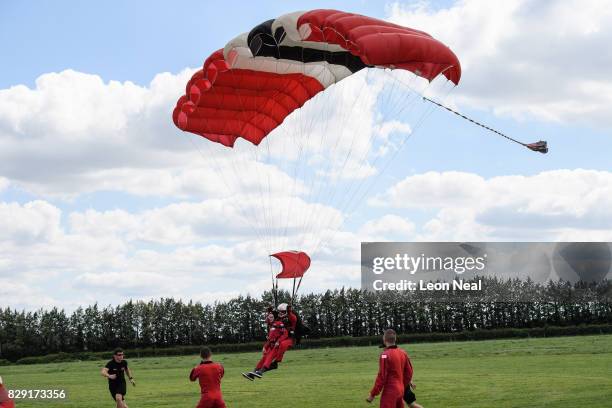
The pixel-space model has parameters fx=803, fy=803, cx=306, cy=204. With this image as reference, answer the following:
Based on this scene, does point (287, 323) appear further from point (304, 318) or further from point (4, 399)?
point (304, 318)

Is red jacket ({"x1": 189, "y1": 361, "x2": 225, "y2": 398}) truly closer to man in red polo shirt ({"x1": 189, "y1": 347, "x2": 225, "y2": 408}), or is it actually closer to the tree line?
man in red polo shirt ({"x1": 189, "y1": 347, "x2": 225, "y2": 408})

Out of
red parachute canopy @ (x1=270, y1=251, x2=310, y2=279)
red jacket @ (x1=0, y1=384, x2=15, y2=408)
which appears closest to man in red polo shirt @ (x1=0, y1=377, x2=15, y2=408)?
red jacket @ (x1=0, y1=384, x2=15, y2=408)

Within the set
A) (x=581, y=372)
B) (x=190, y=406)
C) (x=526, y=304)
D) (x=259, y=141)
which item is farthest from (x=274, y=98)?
(x=526, y=304)

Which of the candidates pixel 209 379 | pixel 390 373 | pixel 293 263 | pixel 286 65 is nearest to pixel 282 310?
pixel 293 263

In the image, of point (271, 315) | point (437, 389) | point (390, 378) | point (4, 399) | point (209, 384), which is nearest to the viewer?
point (4, 399)

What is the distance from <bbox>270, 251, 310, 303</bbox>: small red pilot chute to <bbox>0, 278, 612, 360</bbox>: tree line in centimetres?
8938

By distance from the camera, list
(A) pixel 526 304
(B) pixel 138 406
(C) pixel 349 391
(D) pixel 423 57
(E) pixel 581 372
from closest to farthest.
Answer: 1. (D) pixel 423 57
2. (B) pixel 138 406
3. (C) pixel 349 391
4. (E) pixel 581 372
5. (A) pixel 526 304

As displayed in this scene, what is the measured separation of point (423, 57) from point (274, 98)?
5513 millimetres

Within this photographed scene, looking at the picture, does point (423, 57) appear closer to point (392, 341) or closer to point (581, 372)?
point (392, 341)

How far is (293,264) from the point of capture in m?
18.2

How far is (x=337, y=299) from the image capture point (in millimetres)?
116250

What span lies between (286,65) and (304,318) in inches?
3878

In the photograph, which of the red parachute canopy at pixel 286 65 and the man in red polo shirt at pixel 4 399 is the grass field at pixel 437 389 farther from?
the man in red polo shirt at pixel 4 399

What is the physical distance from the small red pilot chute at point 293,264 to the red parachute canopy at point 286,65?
14.6 feet
